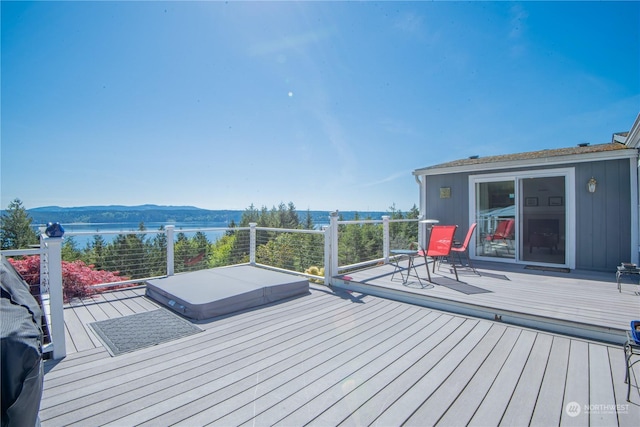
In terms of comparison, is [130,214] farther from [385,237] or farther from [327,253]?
[327,253]

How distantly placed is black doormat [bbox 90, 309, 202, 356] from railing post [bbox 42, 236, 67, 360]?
1.10ft

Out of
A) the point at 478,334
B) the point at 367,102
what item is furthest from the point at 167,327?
the point at 367,102

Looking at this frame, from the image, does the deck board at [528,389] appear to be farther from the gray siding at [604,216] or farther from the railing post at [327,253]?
the gray siding at [604,216]

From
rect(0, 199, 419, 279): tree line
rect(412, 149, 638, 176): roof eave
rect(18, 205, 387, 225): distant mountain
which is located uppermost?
rect(412, 149, 638, 176): roof eave

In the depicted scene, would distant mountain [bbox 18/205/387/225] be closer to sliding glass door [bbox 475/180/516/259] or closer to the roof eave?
the roof eave

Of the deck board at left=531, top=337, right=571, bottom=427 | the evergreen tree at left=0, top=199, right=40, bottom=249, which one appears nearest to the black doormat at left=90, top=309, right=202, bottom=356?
the deck board at left=531, top=337, right=571, bottom=427

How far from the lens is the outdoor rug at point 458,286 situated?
3.79 meters

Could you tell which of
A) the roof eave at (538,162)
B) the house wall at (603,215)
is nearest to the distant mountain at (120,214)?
the roof eave at (538,162)

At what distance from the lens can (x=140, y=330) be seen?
115 inches

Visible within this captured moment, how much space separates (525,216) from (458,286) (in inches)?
116

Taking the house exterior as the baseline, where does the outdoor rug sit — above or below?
below

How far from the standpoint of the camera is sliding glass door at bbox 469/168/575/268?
5.38 m

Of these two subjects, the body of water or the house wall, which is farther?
the house wall

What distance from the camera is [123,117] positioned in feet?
30.6
